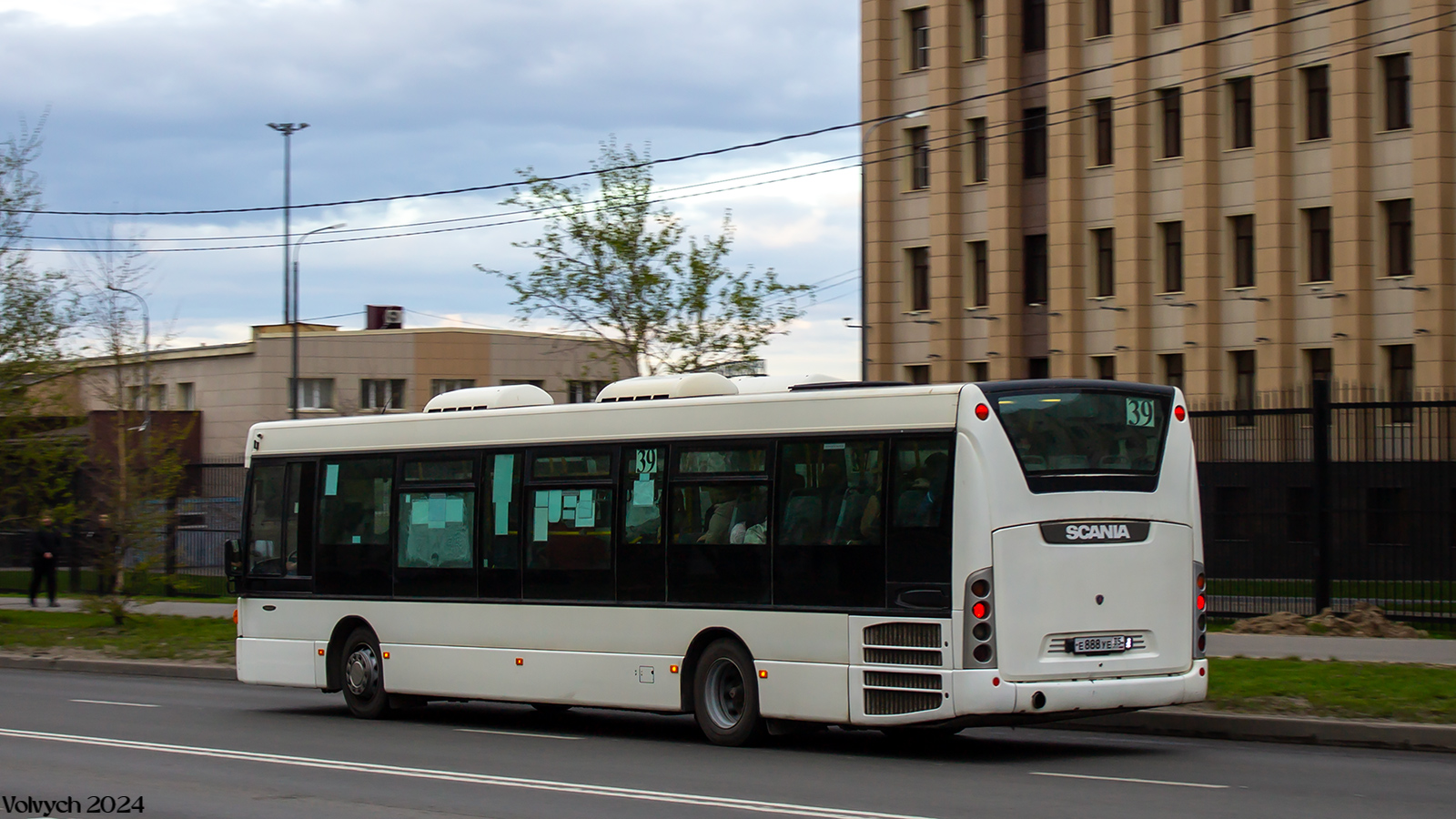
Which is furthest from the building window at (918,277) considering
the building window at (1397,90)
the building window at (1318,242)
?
the building window at (1397,90)

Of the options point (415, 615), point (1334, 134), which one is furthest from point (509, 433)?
point (1334, 134)

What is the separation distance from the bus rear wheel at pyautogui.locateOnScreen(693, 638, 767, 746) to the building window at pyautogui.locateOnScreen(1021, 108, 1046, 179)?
108 ft

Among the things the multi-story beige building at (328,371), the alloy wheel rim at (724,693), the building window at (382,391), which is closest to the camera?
the alloy wheel rim at (724,693)

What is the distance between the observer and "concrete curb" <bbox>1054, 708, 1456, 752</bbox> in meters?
12.1

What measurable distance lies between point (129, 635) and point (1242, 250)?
26494 millimetres

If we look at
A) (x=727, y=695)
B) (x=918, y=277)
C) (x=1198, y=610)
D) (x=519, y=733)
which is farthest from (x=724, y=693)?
(x=918, y=277)

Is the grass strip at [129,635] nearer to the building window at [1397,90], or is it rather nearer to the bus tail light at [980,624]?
the bus tail light at [980,624]

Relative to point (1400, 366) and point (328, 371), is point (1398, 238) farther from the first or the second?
point (328, 371)

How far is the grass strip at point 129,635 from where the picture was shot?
22.8 m

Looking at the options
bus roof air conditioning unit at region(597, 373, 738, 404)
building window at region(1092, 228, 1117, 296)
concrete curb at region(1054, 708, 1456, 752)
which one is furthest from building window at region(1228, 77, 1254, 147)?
bus roof air conditioning unit at region(597, 373, 738, 404)

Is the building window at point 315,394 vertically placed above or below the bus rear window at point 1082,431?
above

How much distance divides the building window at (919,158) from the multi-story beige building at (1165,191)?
55 mm

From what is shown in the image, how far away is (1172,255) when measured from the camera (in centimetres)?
4106

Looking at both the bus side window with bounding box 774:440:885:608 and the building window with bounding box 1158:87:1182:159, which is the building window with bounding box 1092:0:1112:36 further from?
the bus side window with bounding box 774:440:885:608
